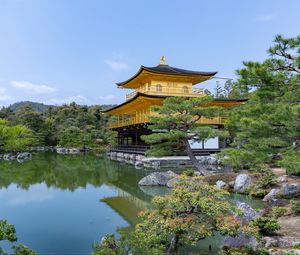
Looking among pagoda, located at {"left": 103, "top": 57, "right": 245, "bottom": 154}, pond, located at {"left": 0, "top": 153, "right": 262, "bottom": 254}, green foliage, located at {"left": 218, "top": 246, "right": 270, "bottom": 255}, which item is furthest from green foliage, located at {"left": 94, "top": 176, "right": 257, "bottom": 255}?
pagoda, located at {"left": 103, "top": 57, "right": 245, "bottom": 154}

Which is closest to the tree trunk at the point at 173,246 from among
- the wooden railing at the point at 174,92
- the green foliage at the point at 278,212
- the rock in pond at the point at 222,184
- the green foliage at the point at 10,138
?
the green foliage at the point at 278,212

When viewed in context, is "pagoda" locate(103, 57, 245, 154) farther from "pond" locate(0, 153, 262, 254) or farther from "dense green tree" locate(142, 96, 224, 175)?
"dense green tree" locate(142, 96, 224, 175)

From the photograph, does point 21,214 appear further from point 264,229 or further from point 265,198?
point 265,198

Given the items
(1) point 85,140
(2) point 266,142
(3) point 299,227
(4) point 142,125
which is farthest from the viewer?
(1) point 85,140

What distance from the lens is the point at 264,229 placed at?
4.90 metres

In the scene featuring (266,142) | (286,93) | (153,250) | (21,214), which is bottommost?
(21,214)

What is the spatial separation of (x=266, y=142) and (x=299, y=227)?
1.74 metres

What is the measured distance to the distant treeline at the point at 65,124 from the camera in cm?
3453

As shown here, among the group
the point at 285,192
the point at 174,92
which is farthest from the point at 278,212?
the point at 174,92

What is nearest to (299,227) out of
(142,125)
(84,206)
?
(84,206)

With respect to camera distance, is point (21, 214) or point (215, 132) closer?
point (21, 214)

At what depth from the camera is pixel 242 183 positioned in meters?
9.63

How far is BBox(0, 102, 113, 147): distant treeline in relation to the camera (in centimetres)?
3453

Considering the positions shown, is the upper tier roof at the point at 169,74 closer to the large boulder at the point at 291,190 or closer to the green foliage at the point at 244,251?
the large boulder at the point at 291,190
